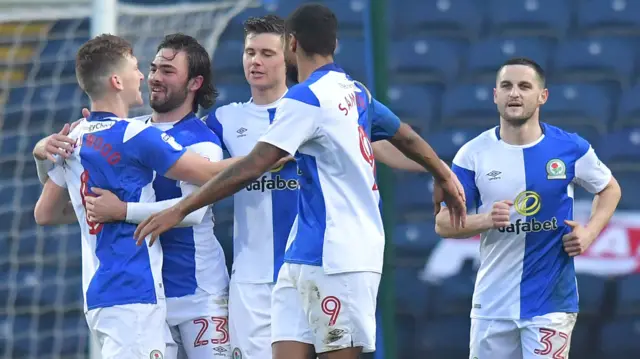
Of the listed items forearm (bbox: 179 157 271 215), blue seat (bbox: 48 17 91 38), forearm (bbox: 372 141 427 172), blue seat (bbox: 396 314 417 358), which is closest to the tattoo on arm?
forearm (bbox: 179 157 271 215)

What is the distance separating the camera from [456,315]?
331 inches

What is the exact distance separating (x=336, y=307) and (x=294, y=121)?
681mm

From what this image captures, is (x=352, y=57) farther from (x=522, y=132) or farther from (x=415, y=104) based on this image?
(x=522, y=132)

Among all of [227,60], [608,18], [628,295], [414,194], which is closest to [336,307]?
[628,295]

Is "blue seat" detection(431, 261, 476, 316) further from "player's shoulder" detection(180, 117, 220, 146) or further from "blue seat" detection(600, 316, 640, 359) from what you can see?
"player's shoulder" detection(180, 117, 220, 146)

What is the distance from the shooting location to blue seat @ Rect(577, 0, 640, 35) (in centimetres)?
939

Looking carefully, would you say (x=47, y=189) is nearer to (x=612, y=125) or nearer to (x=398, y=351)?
(x=398, y=351)

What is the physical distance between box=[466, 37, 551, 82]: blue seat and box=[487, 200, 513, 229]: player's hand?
429cm

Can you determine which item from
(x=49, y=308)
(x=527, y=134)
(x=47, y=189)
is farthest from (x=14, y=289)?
(x=527, y=134)

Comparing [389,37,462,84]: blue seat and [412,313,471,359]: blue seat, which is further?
[389,37,462,84]: blue seat

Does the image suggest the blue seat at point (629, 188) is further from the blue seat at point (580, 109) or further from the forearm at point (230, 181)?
the forearm at point (230, 181)

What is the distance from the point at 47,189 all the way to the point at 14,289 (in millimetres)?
3810

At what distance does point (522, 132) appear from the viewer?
214 inches

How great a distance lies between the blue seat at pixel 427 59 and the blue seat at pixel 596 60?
0.83 meters
